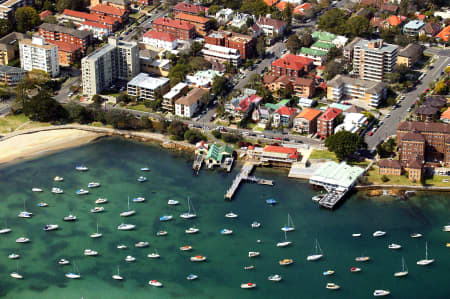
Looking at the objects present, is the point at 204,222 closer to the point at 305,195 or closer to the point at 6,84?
the point at 305,195

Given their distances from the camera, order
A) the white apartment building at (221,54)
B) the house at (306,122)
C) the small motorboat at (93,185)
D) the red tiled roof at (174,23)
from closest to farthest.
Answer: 1. the small motorboat at (93,185)
2. the house at (306,122)
3. the white apartment building at (221,54)
4. the red tiled roof at (174,23)

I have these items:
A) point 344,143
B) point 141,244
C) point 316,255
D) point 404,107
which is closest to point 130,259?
point 141,244

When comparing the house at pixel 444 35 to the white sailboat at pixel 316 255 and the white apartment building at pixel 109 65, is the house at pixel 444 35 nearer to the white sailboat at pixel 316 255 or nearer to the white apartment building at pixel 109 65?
the white apartment building at pixel 109 65

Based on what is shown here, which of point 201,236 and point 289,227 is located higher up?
point 289,227

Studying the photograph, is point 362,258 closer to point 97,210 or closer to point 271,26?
point 97,210

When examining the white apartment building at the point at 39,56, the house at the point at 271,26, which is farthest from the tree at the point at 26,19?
the house at the point at 271,26

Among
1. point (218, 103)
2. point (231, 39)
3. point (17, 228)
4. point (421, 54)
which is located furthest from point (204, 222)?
point (421, 54)
